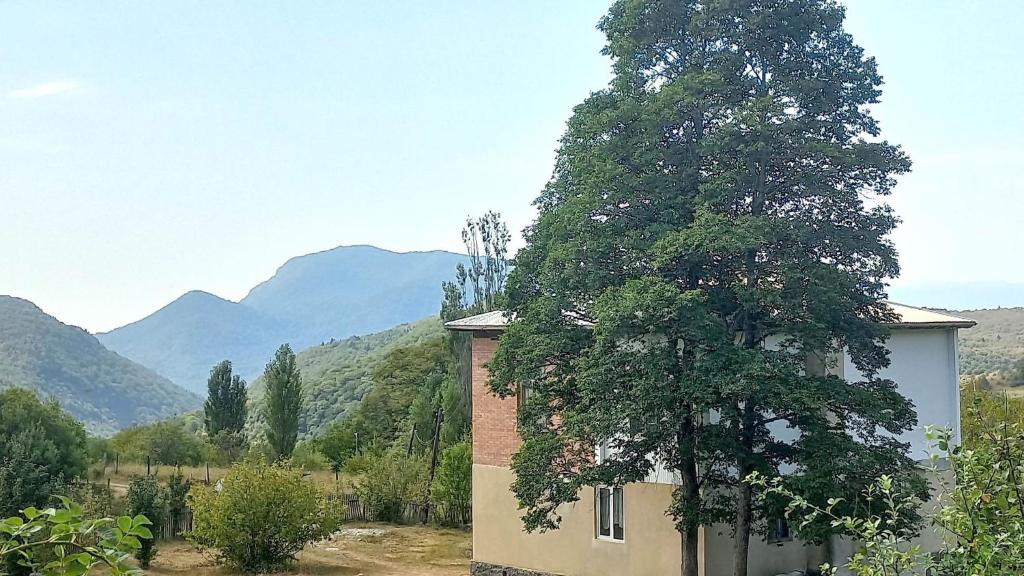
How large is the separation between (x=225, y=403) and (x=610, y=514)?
2747 centimetres

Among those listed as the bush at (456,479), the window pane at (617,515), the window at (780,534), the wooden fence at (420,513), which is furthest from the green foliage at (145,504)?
the window at (780,534)

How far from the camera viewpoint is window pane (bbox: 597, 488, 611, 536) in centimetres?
1741

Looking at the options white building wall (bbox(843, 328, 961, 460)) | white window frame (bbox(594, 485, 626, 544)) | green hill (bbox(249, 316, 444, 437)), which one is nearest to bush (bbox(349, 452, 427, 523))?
white window frame (bbox(594, 485, 626, 544))

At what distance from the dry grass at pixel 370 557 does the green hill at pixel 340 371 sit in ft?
118

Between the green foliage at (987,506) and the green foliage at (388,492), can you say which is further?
the green foliage at (388,492)

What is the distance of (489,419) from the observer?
63.5ft

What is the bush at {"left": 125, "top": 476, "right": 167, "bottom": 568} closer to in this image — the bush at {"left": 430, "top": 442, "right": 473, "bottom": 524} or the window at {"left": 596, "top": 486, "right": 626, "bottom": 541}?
the bush at {"left": 430, "top": 442, "right": 473, "bottom": 524}

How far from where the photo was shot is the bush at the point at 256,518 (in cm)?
1989

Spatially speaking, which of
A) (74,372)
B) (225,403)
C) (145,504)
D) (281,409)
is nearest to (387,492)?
(145,504)

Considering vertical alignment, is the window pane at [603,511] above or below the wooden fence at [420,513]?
above

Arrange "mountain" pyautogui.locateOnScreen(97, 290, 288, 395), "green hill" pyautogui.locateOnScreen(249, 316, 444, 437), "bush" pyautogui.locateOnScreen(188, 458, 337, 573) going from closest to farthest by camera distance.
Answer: "bush" pyautogui.locateOnScreen(188, 458, 337, 573), "green hill" pyautogui.locateOnScreen(249, 316, 444, 437), "mountain" pyautogui.locateOnScreen(97, 290, 288, 395)

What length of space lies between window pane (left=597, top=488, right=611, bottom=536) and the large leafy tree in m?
2.96

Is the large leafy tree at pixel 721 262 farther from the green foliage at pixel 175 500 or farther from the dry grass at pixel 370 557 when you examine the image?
the green foliage at pixel 175 500

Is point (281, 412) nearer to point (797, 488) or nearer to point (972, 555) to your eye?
point (797, 488)
